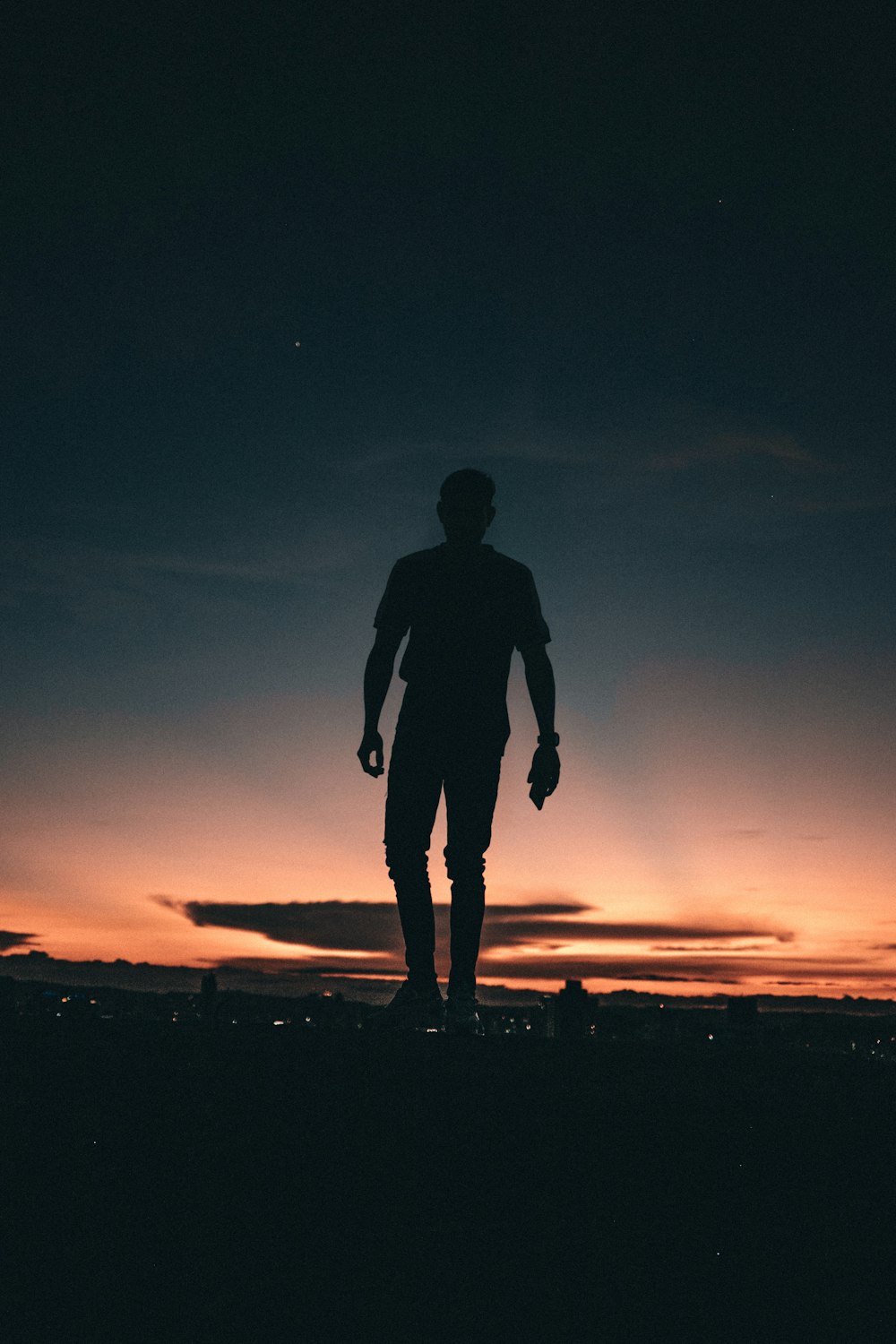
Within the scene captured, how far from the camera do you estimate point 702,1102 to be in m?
4.52

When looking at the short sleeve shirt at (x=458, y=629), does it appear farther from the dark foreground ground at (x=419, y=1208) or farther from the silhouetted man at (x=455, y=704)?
the dark foreground ground at (x=419, y=1208)

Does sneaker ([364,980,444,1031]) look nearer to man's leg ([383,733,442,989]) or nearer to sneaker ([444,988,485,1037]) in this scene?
sneaker ([444,988,485,1037])

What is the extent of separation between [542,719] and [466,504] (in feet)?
5.74

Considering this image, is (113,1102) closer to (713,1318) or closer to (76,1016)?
(713,1318)

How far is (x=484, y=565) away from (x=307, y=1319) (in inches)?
230

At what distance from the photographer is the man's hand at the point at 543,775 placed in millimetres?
7969

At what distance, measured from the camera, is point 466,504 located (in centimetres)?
786

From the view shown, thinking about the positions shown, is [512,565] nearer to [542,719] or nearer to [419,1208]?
[542,719]

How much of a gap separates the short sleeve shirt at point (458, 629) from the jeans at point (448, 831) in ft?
0.65

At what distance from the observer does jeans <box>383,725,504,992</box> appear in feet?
25.0

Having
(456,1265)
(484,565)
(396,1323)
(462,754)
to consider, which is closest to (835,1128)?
(456,1265)

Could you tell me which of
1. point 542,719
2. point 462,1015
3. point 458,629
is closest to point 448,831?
point 542,719

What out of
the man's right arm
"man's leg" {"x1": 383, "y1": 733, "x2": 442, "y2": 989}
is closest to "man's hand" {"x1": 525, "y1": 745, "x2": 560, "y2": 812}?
"man's leg" {"x1": 383, "y1": 733, "x2": 442, "y2": 989}

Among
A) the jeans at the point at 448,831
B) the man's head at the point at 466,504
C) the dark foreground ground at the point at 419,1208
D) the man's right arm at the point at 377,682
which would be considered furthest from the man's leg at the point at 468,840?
the dark foreground ground at the point at 419,1208
